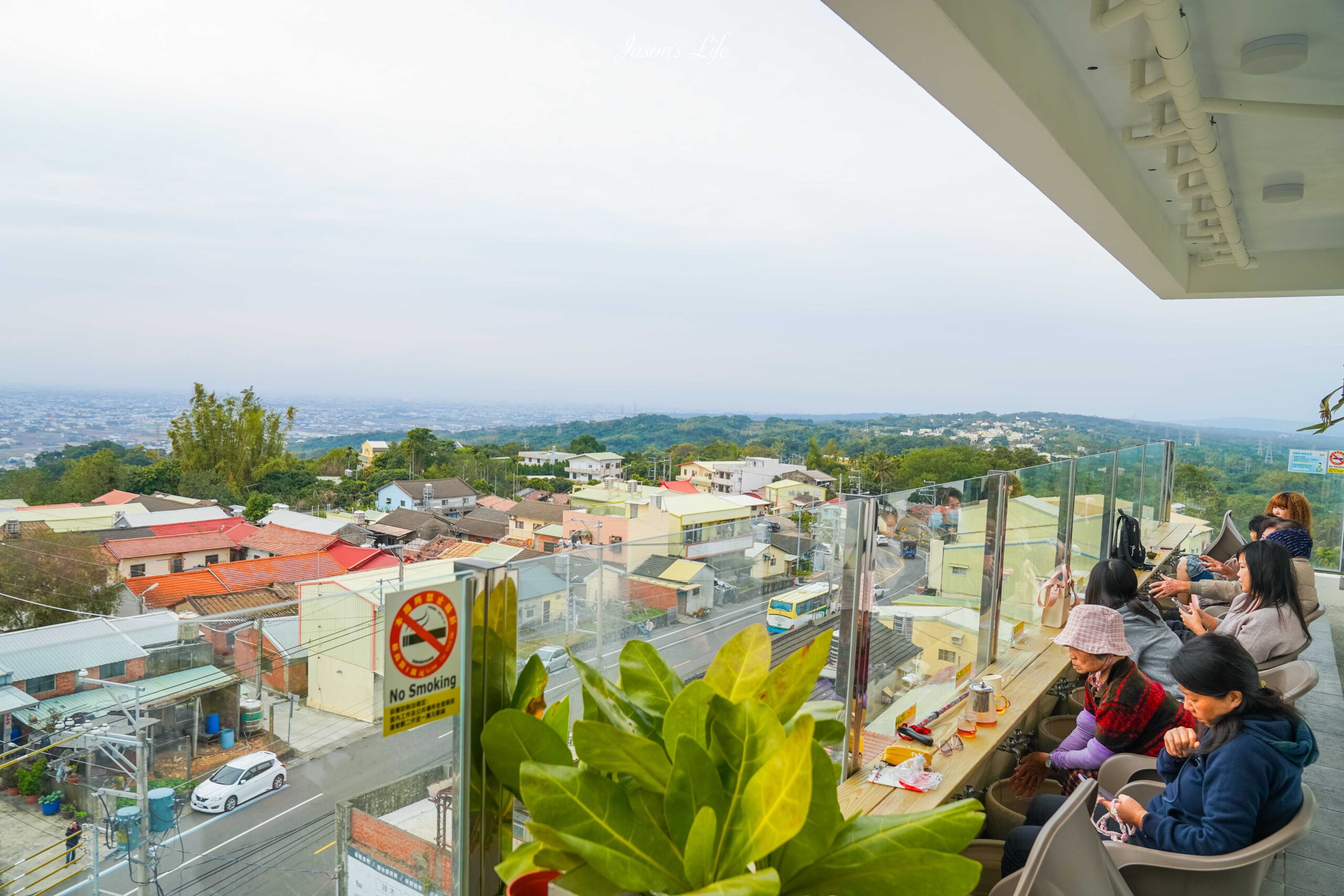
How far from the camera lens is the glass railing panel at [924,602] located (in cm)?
167

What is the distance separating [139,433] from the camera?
19688 mm

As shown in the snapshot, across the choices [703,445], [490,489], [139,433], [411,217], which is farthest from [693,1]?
[411,217]

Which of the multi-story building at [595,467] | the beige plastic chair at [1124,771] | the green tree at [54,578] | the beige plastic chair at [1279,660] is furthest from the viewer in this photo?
the multi-story building at [595,467]

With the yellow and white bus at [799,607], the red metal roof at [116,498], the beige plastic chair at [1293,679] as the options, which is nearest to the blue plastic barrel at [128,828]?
the yellow and white bus at [799,607]

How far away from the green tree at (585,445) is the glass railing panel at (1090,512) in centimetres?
2815

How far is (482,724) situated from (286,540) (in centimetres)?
1969

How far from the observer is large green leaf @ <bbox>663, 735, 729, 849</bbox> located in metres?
0.56

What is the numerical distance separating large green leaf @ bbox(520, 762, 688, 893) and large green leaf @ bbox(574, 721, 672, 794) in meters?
0.02

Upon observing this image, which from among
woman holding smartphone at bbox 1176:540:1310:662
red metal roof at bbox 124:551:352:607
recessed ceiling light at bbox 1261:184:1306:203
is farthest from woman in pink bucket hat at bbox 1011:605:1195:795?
red metal roof at bbox 124:551:352:607

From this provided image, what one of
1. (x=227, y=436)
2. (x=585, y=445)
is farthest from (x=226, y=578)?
(x=585, y=445)

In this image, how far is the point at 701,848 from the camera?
535 mm

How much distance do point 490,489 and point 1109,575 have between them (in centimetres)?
2653

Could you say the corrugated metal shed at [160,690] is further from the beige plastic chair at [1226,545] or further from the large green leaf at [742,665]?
the beige plastic chair at [1226,545]

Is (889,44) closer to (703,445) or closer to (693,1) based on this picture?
(703,445)
